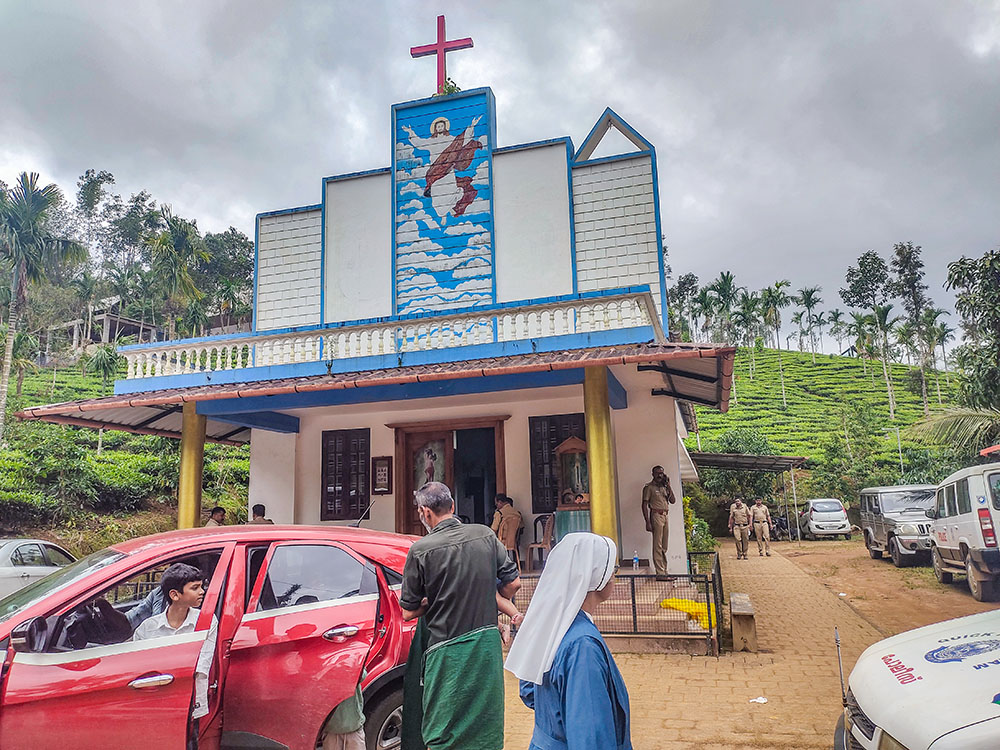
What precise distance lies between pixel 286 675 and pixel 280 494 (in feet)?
31.0

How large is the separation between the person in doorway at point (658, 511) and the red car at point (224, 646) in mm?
6889

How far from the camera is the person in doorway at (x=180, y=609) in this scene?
3.51m

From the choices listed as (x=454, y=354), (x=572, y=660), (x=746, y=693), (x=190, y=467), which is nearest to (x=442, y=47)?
(x=454, y=354)

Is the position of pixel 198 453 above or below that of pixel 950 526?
above

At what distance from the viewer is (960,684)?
113 inches

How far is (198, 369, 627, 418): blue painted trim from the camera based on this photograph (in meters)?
9.32

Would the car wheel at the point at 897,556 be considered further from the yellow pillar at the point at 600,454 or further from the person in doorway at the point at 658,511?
the yellow pillar at the point at 600,454

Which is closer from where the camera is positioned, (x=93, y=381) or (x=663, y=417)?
(x=663, y=417)

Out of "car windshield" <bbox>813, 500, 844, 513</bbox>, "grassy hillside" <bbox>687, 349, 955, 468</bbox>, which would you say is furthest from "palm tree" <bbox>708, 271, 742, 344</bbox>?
"car windshield" <bbox>813, 500, 844, 513</bbox>

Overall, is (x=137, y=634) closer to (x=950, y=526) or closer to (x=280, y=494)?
(x=280, y=494)

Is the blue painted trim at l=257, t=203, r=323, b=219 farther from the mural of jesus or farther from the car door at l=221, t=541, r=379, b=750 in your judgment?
the car door at l=221, t=541, r=379, b=750

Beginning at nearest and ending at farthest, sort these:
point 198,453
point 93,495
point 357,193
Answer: point 198,453
point 357,193
point 93,495

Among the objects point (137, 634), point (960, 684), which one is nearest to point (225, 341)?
point (137, 634)

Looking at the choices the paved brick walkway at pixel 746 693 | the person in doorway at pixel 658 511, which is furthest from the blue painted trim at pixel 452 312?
the paved brick walkway at pixel 746 693
